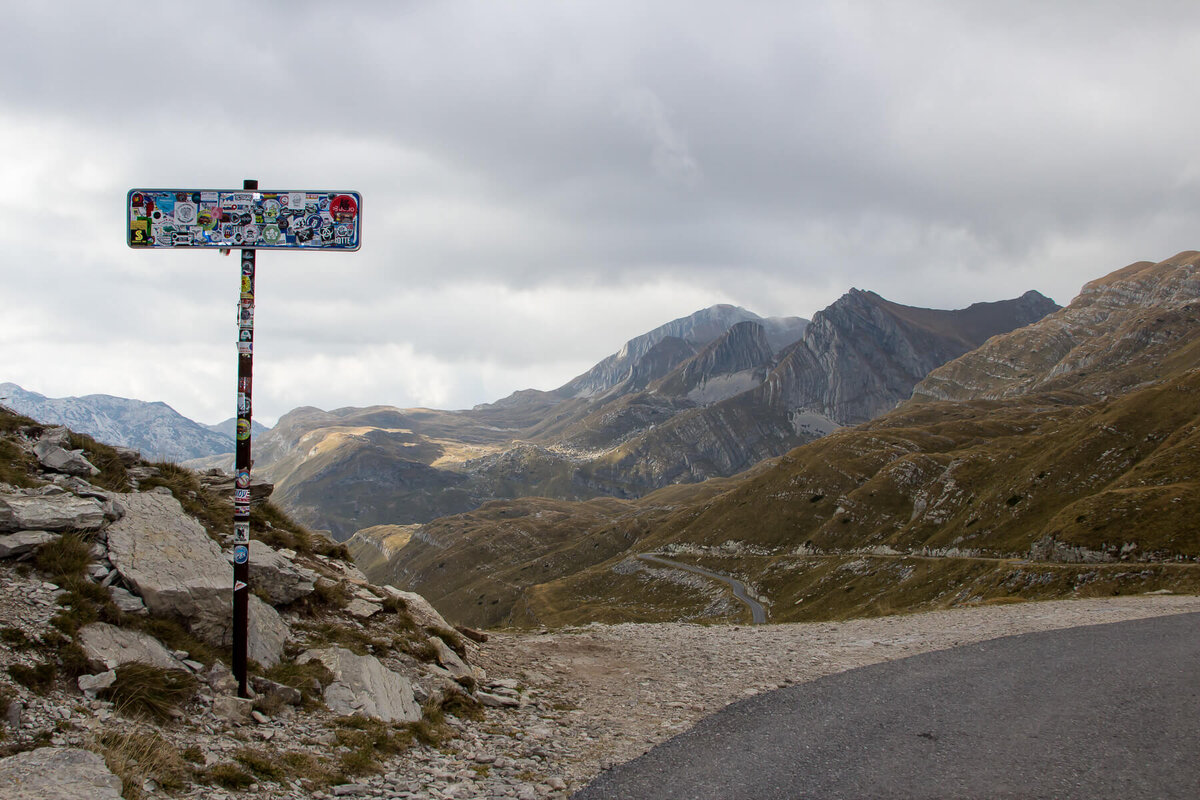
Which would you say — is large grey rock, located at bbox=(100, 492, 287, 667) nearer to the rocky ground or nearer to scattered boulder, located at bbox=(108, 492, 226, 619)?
scattered boulder, located at bbox=(108, 492, 226, 619)

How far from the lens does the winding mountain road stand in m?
125

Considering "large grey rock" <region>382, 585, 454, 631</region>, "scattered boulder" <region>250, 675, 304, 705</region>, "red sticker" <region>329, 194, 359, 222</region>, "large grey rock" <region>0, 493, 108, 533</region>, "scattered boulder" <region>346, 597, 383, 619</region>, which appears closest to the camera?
"scattered boulder" <region>250, 675, 304, 705</region>

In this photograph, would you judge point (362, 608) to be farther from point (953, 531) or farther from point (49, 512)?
point (953, 531)

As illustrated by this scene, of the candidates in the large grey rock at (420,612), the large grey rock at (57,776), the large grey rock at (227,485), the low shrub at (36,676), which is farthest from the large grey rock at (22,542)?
the large grey rock at (420,612)

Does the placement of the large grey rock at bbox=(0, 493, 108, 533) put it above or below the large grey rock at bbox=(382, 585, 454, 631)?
above

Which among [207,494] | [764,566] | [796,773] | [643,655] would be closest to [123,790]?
[796,773]

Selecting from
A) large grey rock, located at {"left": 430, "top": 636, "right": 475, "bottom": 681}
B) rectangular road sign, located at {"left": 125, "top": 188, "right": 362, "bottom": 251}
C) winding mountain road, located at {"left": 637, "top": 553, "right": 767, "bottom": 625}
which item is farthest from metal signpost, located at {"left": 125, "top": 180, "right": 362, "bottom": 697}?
winding mountain road, located at {"left": 637, "top": 553, "right": 767, "bottom": 625}

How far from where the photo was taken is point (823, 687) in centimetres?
1564

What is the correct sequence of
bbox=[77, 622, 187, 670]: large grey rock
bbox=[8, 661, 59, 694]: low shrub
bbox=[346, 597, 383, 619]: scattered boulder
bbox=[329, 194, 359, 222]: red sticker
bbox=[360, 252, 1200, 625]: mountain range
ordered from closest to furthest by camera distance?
bbox=[8, 661, 59, 694]: low shrub, bbox=[77, 622, 187, 670]: large grey rock, bbox=[329, 194, 359, 222]: red sticker, bbox=[346, 597, 383, 619]: scattered boulder, bbox=[360, 252, 1200, 625]: mountain range

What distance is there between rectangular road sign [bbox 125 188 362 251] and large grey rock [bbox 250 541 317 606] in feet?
26.1

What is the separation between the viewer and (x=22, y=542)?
476 inches

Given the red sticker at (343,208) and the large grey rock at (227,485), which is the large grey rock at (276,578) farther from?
the red sticker at (343,208)

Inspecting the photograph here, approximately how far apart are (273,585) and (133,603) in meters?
3.77

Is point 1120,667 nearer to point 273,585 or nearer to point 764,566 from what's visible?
point 273,585
